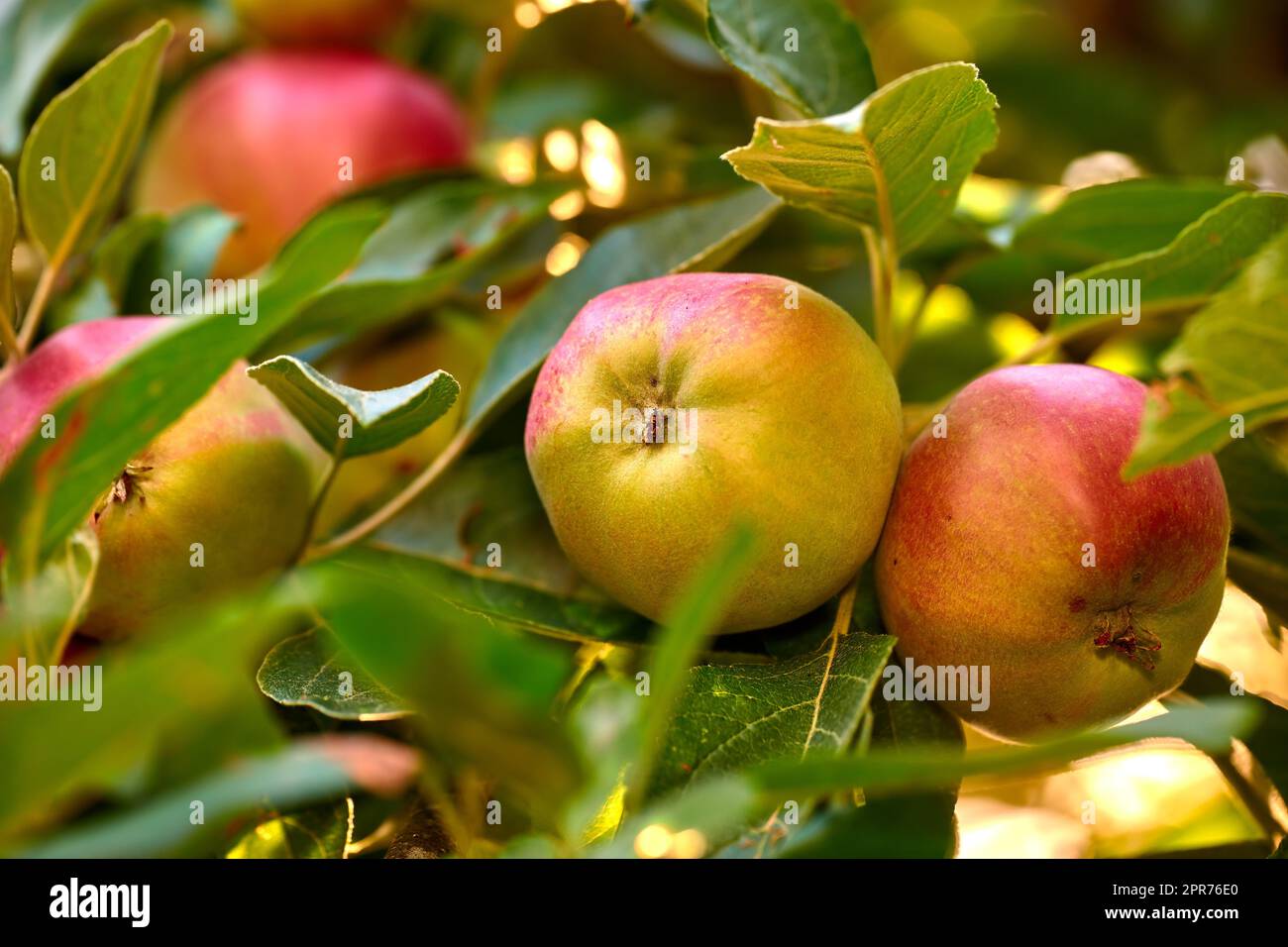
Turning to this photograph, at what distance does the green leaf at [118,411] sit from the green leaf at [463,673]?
0.43 ft

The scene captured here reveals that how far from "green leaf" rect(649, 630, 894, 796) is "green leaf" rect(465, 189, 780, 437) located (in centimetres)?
23

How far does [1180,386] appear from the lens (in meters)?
0.45

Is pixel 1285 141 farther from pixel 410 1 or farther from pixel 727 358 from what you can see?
pixel 727 358

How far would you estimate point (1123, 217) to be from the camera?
0.76m

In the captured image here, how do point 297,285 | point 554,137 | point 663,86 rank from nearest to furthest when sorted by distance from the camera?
1. point 297,285
2. point 554,137
3. point 663,86

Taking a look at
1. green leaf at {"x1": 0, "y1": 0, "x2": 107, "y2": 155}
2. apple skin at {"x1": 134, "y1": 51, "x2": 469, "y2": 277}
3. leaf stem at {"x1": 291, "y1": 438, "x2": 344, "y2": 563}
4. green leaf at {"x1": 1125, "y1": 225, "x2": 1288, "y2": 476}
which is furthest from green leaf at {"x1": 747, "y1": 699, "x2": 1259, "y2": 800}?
green leaf at {"x1": 0, "y1": 0, "x2": 107, "y2": 155}

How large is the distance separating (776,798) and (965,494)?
201 mm

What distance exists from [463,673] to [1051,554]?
286mm

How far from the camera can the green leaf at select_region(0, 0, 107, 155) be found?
902 millimetres

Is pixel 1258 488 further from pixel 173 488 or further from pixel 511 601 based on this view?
pixel 173 488

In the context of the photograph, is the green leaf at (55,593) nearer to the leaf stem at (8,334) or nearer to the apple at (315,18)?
the leaf stem at (8,334)

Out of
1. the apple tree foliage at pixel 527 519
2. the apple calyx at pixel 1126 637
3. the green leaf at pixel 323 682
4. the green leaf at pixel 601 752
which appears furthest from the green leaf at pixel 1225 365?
the green leaf at pixel 323 682

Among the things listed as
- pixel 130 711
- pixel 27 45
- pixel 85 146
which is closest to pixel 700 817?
pixel 130 711
